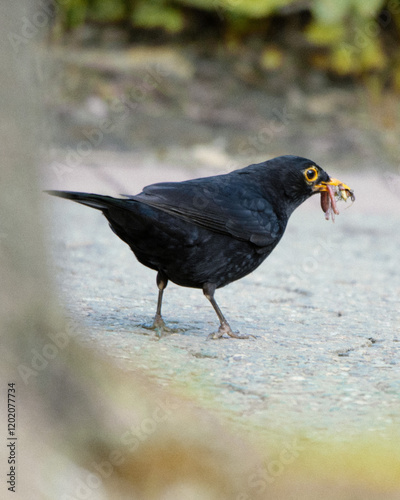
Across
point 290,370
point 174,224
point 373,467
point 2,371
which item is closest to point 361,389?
point 290,370

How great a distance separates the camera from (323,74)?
11.4 meters

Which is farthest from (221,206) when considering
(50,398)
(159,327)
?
(50,398)

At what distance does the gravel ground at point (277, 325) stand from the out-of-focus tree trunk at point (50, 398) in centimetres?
14

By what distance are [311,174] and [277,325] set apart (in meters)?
0.83

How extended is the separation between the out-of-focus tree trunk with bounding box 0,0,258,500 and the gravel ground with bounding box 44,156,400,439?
141 mm

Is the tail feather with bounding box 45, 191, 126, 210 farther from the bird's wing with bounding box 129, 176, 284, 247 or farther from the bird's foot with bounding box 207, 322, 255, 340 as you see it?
the bird's foot with bounding box 207, 322, 255, 340

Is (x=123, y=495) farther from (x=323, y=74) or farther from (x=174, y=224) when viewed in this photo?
(x=323, y=74)

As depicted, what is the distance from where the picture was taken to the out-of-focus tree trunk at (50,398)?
2.35 m

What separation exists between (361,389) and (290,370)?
32cm

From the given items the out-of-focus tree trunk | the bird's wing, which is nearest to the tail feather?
the bird's wing

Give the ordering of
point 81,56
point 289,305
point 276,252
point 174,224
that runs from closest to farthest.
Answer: point 174,224
point 289,305
point 276,252
point 81,56

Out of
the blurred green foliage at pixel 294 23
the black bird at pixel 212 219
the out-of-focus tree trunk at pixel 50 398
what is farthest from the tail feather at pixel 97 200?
the blurred green foliage at pixel 294 23

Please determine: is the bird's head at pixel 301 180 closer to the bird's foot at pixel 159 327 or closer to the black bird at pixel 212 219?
the black bird at pixel 212 219

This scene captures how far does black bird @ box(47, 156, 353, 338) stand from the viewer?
3.60m
